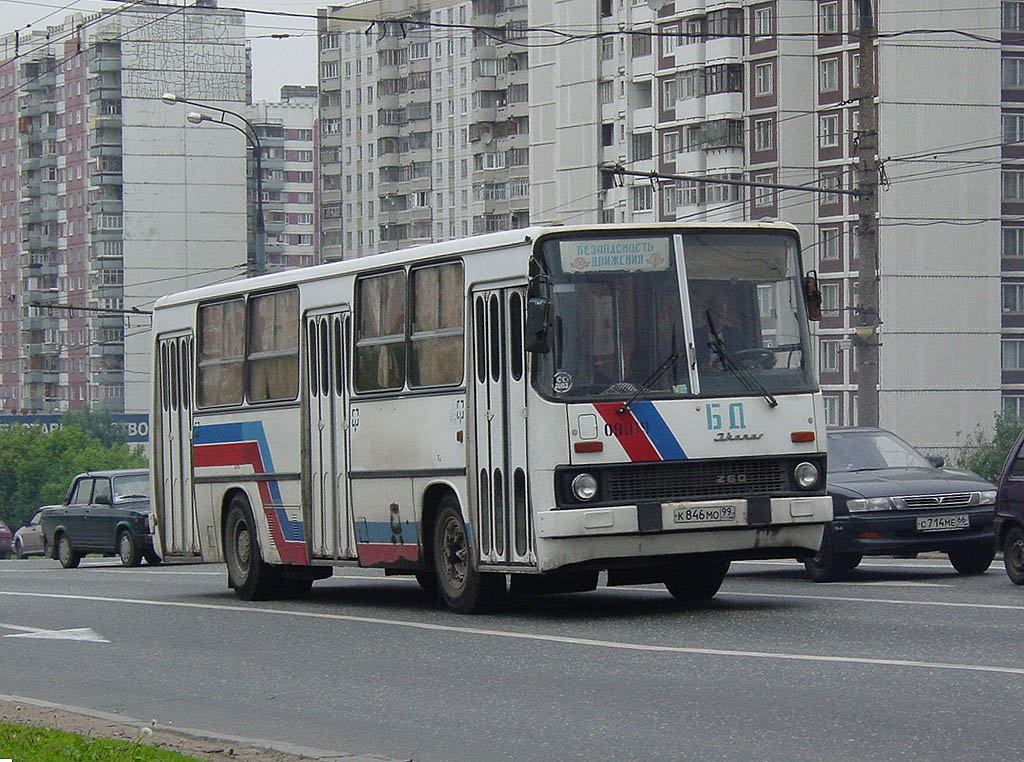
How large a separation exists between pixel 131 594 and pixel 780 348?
355 inches

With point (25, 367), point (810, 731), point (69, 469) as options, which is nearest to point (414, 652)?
point (810, 731)

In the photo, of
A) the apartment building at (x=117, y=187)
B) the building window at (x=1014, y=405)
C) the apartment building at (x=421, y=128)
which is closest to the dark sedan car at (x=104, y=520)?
the building window at (x=1014, y=405)

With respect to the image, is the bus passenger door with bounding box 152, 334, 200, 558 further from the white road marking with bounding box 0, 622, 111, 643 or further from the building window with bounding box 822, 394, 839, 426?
the building window with bounding box 822, 394, 839, 426

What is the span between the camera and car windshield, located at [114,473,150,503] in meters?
36.8

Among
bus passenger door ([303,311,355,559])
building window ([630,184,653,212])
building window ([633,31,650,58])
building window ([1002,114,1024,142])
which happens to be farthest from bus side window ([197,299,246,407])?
building window ([633,31,650,58])

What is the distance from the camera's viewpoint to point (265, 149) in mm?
167125

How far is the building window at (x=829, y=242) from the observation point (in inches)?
3698

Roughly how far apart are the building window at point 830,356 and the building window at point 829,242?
12.1ft

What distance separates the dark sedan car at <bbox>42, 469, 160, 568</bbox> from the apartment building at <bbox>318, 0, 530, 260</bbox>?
95.6m

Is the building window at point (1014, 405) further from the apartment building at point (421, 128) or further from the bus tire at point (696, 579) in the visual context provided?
the bus tire at point (696, 579)

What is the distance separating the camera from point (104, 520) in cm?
3672

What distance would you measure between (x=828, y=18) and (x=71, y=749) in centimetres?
8710

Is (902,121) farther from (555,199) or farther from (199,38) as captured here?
(199,38)

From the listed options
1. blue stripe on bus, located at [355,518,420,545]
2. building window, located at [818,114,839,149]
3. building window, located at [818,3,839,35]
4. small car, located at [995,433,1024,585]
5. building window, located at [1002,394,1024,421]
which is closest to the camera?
blue stripe on bus, located at [355,518,420,545]
